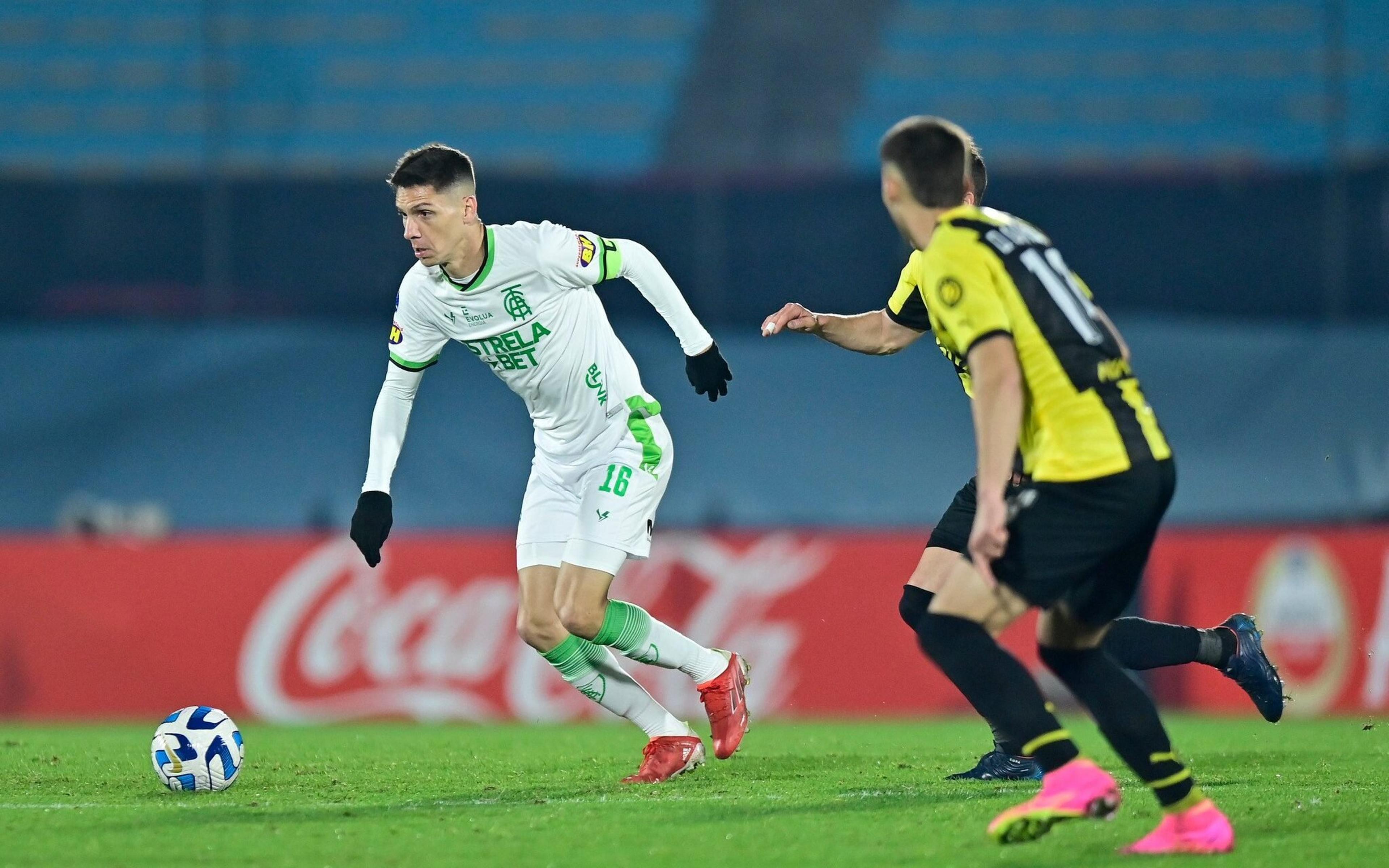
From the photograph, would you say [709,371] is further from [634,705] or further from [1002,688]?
[1002,688]

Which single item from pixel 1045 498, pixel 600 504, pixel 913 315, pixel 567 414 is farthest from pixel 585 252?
pixel 1045 498

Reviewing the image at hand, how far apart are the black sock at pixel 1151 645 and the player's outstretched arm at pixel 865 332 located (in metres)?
1.22

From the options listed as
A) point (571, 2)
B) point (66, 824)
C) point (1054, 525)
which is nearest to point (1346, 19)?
point (571, 2)

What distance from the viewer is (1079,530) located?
443cm

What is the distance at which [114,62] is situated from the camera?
17.6m

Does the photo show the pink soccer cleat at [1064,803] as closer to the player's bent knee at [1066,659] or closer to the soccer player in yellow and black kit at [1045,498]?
the soccer player in yellow and black kit at [1045,498]

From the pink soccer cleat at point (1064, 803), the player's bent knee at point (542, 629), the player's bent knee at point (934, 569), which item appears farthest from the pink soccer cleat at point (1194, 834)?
the player's bent knee at point (542, 629)

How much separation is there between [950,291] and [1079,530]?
0.66 m

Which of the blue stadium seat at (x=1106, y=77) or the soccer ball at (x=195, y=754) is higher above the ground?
the blue stadium seat at (x=1106, y=77)

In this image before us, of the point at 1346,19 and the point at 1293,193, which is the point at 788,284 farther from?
the point at 1346,19

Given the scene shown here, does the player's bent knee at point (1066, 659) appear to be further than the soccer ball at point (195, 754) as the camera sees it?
No

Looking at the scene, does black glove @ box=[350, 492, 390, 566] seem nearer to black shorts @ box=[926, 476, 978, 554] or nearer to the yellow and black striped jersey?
black shorts @ box=[926, 476, 978, 554]

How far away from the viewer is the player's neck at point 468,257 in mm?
6145

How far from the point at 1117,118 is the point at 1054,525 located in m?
13.6
